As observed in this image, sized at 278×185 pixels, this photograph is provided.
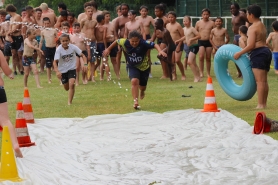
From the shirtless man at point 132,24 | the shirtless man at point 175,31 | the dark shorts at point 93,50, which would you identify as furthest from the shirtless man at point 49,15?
the shirtless man at point 175,31

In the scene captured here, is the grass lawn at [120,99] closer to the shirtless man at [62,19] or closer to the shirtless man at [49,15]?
the shirtless man at [62,19]

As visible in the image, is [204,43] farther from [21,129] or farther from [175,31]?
[21,129]

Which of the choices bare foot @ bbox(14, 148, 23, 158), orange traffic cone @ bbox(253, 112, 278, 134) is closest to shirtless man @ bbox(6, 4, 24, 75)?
orange traffic cone @ bbox(253, 112, 278, 134)

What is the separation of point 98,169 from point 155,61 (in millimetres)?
19327

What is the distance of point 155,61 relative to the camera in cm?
2761

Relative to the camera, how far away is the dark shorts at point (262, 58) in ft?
42.1

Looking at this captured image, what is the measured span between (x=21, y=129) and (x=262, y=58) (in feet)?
16.5

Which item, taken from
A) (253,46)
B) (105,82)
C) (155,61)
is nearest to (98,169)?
(253,46)

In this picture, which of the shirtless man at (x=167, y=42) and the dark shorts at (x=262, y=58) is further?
the shirtless man at (x=167, y=42)

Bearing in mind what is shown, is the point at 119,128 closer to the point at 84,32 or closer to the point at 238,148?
the point at 238,148

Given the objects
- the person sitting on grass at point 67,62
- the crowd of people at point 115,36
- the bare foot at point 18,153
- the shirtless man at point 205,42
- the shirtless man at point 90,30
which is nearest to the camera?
the bare foot at point 18,153

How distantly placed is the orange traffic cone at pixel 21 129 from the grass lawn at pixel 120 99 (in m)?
2.96

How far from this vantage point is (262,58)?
12.9 m

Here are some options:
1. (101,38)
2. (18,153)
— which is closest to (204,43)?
(101,38)
